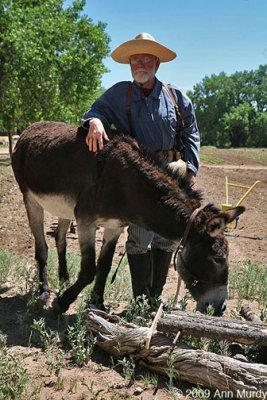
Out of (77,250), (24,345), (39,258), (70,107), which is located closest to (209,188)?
(70,107)

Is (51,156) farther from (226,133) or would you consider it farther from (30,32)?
(226,133)

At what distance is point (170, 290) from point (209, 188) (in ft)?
31.8

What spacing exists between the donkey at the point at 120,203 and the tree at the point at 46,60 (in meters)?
10.6

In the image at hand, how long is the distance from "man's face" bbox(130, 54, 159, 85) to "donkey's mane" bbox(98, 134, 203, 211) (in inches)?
24.4

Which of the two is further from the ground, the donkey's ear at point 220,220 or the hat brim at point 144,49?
the hat brim at point 144,49

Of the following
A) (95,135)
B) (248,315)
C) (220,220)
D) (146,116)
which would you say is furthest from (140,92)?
(248,315)

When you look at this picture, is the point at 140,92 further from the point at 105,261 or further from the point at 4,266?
the point at 4,266

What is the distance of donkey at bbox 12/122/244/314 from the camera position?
2.95 m

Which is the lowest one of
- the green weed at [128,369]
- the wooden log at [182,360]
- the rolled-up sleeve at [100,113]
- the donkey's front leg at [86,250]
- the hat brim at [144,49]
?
the green weed at [128,369]

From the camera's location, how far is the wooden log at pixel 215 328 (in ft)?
8.38

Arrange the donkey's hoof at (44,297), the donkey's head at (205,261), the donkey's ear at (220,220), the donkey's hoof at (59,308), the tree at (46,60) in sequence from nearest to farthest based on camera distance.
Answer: the donkey's ear at (220,220) < the donkey's head at (205,261) < the donkey's hoof at (59,308) < the donkey's hoof at (44,297) < the tree at (46,60)

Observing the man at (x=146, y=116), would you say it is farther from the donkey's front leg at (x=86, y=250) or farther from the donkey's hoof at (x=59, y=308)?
the donkey's hoof at (x=59, y=308)

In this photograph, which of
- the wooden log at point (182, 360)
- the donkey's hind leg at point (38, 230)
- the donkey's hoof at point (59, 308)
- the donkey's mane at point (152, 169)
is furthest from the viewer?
the donkey's hind leg at point (38, 230)

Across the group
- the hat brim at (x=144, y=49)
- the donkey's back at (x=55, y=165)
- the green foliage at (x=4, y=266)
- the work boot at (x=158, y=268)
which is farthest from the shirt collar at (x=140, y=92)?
the green foliage at (x=4, y=266)
